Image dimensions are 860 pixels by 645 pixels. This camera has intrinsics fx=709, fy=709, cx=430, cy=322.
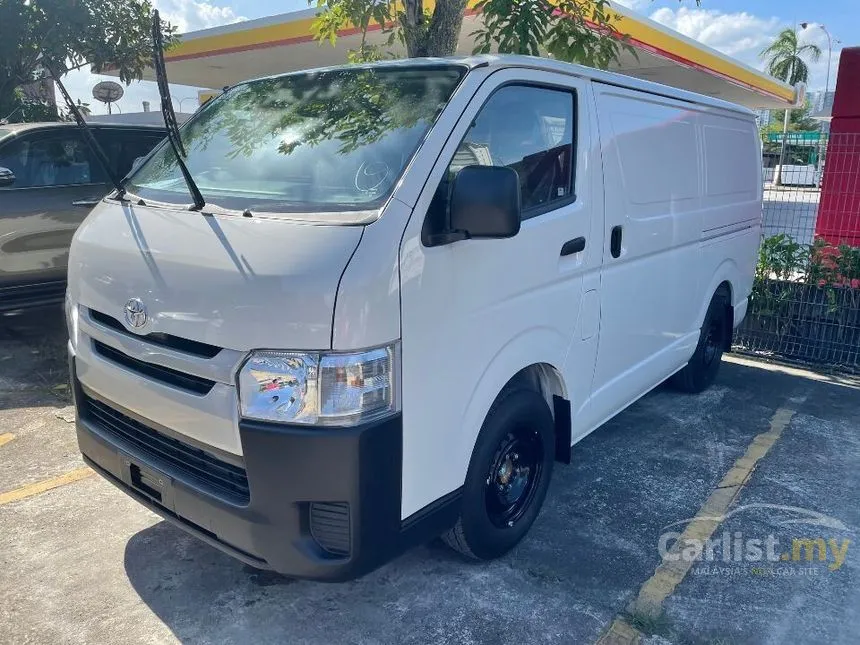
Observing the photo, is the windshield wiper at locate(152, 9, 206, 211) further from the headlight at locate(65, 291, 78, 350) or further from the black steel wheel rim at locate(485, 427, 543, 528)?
the black steel wheel rim at locate(485, 427, 543, 528)

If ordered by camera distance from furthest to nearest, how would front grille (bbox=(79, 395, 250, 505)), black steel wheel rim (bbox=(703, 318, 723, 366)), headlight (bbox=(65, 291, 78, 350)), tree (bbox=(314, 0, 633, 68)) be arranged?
1. black steel wheel rim (bbox=(703, 318, 723, 366))
2. tree (bbox=(314, 0, 633, 68))
3. headlight (bbox=(65, 291, 78, 350))
4. front grille (bbox=(79, 395, 250, 505))

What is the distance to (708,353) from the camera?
18.9ft

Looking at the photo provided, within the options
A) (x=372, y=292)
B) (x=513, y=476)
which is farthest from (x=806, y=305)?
(x=372, y=292)

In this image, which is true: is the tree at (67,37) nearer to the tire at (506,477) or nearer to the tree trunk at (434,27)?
the tree trunk at (434,27)

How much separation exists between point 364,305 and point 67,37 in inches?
330

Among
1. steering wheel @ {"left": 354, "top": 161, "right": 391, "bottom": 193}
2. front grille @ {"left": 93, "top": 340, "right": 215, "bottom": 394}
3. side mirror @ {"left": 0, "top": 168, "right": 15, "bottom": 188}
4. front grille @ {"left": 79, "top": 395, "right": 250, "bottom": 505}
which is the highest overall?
steering wheel @ {"left": 354, "top": 161, "right": 391, "bottom": 193}

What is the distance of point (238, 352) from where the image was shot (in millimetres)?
2346

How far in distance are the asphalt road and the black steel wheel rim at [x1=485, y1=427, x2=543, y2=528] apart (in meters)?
0.22

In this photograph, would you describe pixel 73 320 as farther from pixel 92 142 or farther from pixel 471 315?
pixel 471 315

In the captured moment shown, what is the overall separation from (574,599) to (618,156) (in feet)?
7.15

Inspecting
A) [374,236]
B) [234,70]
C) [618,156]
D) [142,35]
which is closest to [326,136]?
[374,236]

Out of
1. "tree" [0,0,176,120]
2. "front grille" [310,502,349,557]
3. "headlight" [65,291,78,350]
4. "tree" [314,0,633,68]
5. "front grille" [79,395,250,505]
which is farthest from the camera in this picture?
"tree" [0,0,176,120]

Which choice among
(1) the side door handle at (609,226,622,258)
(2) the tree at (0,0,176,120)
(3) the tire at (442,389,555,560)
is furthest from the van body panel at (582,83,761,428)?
(2) the tree at (0,0,176,120)

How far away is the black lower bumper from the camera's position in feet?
7.54
